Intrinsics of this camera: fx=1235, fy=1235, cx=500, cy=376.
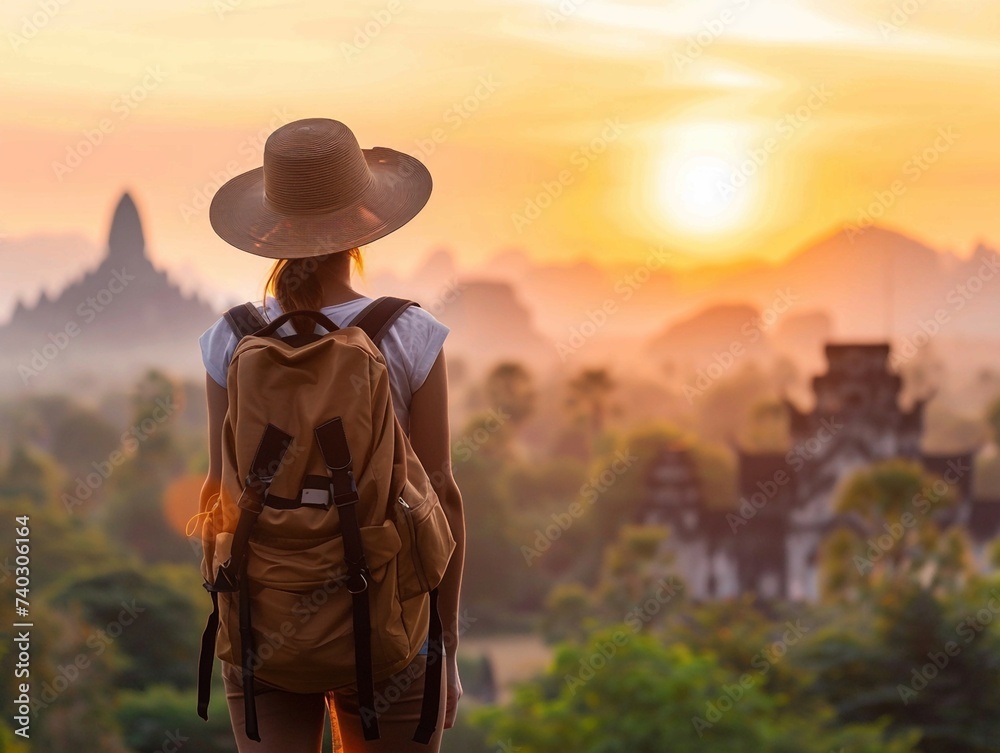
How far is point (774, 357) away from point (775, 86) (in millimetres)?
6870

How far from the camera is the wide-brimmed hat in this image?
1.40 m

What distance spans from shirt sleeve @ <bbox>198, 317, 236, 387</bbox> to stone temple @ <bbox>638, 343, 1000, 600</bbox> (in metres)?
22.9

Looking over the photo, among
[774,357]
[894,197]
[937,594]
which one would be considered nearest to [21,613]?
[937,594]

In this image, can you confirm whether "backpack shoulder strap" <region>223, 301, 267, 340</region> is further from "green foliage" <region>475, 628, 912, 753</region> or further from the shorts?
"green foliage" <region>475, 628, 912, 753</region>

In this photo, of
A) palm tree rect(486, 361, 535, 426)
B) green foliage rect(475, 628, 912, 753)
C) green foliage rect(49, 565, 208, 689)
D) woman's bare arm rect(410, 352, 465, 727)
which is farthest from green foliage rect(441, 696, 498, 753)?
woman's bare arm rect(410, 352, 465, 727)

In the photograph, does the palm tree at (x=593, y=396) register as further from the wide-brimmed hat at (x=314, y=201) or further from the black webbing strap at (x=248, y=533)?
the black webbing strap at (x=248, y=533)

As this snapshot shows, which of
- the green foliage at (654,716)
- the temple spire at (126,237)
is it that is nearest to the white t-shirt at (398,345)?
the green foliage at (654,716)

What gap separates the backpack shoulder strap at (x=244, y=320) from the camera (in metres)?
1.36

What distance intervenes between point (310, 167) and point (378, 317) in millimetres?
211

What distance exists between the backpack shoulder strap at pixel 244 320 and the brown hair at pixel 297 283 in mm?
29

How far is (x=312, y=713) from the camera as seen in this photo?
1386 mm

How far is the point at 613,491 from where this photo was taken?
26.7 metres

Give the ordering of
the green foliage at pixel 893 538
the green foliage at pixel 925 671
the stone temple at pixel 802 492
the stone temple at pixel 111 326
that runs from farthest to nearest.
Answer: the stone temple at pixel 111 326, the stone temple at pixel 802 492, the green foliage at pixel 893 538, the green foliage at pixel 925 671

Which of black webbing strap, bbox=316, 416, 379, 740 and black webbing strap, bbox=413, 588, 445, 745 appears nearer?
black webbing strap, bbox=316, 416, 379, 740
